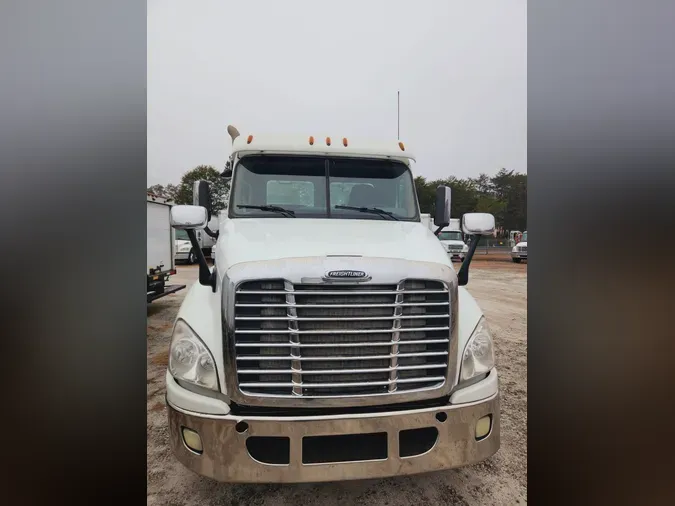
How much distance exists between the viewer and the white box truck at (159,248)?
693 centimetres

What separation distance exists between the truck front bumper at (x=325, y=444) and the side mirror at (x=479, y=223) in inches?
55.9

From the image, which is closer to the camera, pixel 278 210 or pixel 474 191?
pixel 278 210

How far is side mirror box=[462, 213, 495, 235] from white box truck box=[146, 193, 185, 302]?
239 inches

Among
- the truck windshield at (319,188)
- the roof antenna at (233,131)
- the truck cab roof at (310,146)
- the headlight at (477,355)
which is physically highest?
the roof antenna at (233,131)

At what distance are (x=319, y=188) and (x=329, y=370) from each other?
188 centimetres

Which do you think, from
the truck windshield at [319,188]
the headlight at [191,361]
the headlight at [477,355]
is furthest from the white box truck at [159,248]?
the headlight at [477,355]

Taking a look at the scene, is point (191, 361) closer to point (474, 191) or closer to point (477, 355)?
point (477, 355)

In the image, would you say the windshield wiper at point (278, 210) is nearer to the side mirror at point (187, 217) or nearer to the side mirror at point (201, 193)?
the side mirror at point (187, 217)

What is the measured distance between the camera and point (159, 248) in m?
7.68

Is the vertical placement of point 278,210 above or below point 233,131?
below

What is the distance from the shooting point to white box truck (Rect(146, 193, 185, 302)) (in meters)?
6.93

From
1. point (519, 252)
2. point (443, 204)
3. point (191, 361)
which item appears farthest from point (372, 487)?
point (519, 252)
